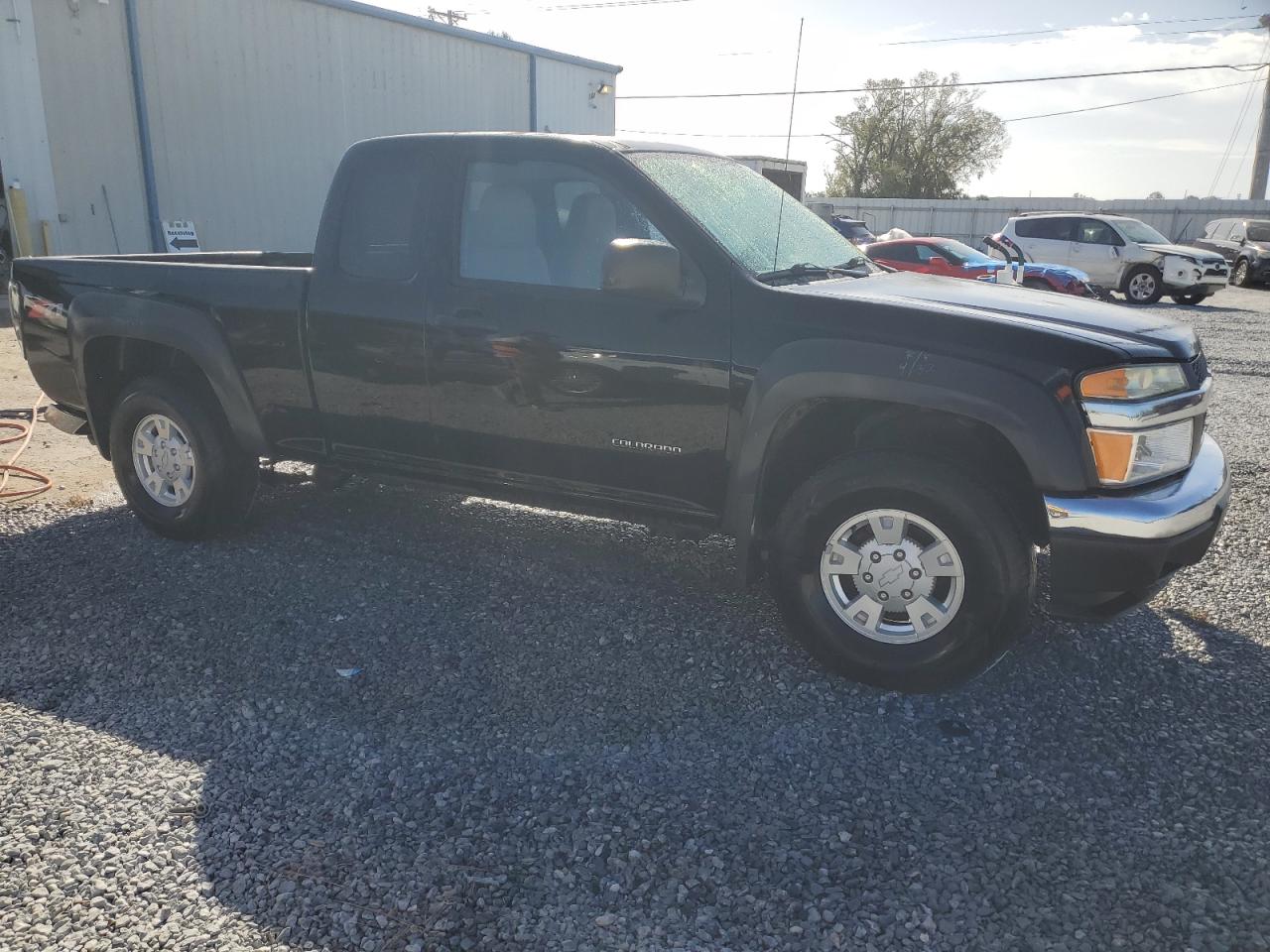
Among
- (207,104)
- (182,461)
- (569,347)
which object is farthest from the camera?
(207,104)

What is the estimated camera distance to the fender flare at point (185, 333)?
4477 millimetres

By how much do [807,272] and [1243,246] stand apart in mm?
26489

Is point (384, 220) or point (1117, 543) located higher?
point (384, 220)

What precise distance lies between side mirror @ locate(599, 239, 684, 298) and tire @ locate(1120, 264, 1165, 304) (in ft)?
61.1

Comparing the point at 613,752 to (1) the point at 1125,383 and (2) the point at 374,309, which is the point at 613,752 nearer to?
(1) the point at 1125,383

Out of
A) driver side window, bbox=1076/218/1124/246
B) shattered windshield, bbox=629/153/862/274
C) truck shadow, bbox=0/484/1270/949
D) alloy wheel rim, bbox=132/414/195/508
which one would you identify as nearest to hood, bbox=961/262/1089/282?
driver side window, bbox=1076/218/1124/246

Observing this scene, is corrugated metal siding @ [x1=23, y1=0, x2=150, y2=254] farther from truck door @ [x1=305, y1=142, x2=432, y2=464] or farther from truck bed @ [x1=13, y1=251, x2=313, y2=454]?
truck door @ [x1=305, y1=142, x2=432, y2=464]

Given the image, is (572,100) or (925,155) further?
(925,155)

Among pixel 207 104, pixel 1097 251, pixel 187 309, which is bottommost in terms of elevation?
pixel 1097 251

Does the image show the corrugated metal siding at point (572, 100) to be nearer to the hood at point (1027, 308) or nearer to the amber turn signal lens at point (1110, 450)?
the hood at point (1027, 308)

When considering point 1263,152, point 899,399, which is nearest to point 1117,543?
point 899,399

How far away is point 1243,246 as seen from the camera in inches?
982

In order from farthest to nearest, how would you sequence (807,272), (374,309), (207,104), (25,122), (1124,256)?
(1124,256) → (207,104) → (25,122) → (374,309) → (807,272)

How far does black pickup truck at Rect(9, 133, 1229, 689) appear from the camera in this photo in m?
3.11
